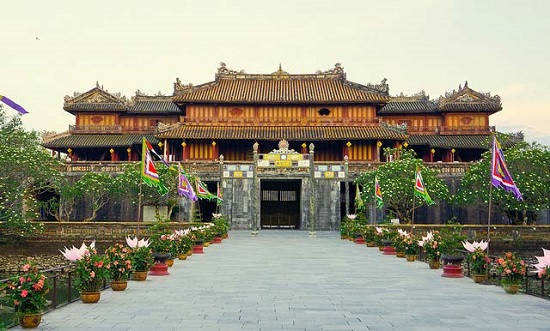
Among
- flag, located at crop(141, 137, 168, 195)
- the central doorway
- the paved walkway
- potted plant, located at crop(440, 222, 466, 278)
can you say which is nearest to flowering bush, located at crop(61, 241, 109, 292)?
the paved walkway

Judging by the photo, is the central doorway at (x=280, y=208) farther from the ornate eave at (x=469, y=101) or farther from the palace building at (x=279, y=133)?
the ornate eave at (x=469, y=101)

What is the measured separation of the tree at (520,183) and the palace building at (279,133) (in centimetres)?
760

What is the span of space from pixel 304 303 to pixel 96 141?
48488 mm

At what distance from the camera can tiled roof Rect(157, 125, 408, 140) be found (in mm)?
51750

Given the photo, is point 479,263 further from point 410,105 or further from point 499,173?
point 410,105

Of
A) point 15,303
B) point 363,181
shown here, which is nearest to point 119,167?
point 363,181

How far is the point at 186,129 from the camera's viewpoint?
5316 cm

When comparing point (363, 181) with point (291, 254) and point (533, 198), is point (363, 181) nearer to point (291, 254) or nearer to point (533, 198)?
point (533, 198)

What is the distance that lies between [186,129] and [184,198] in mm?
9011

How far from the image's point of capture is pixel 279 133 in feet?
174

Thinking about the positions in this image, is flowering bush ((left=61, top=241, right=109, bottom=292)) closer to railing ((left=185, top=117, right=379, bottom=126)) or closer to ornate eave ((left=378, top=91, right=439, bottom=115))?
railing ((left=185, top=117, right=379, bottom=126))

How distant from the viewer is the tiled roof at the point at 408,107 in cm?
6059

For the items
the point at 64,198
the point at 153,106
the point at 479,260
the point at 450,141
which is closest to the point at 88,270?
the point at 479,260

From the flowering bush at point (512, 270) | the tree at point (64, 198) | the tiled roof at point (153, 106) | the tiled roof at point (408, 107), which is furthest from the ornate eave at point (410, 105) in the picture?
the flowering bush at point (512, 270)
